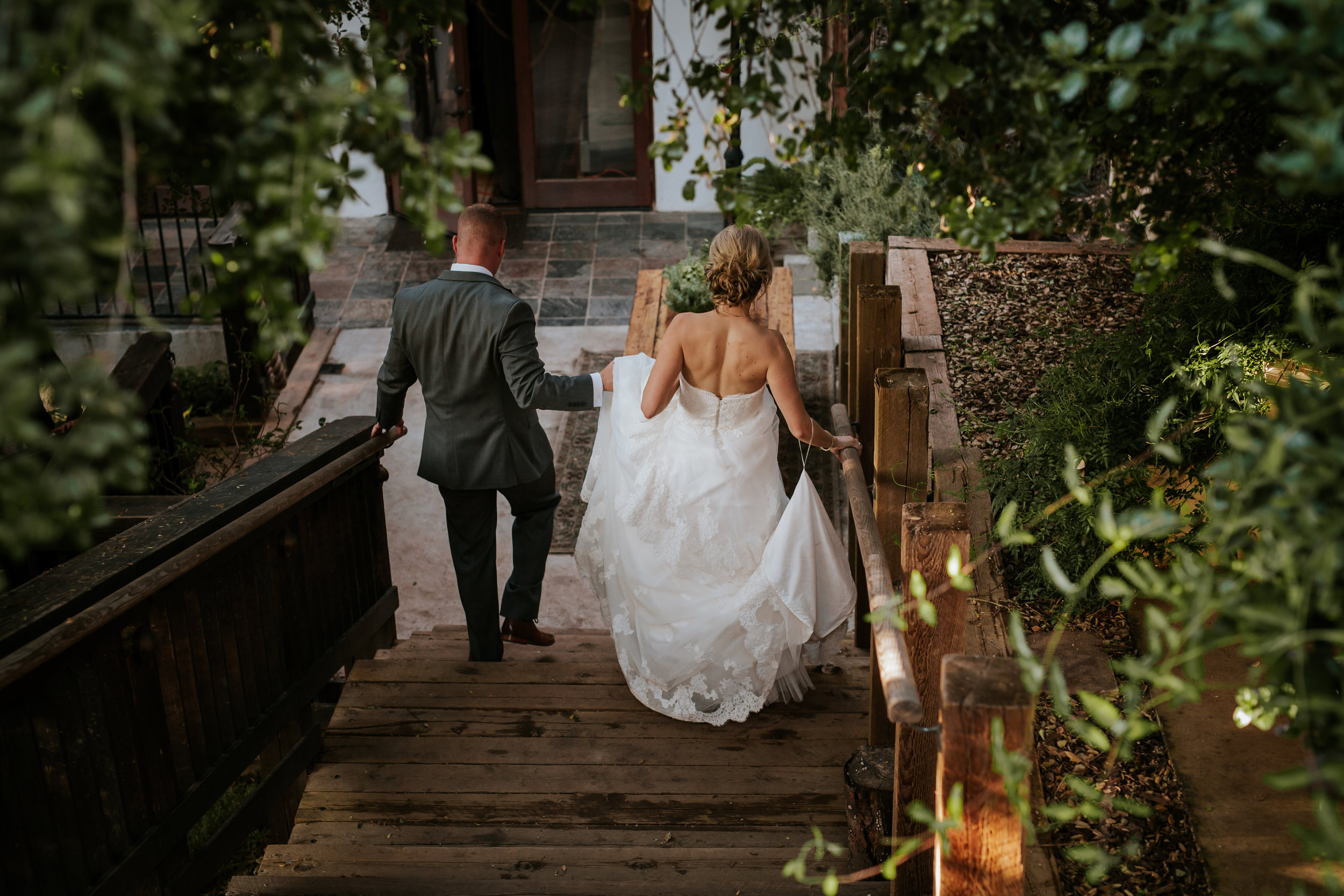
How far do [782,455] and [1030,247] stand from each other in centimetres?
178

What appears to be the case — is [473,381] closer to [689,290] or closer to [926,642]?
[926,642]

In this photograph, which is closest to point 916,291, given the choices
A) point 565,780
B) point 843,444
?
point 843,444

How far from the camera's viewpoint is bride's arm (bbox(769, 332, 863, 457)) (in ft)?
10.3

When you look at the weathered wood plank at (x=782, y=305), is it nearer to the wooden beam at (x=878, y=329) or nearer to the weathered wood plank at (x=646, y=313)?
the weathered wood plank at (x=646, y=313)

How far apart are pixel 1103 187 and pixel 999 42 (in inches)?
187

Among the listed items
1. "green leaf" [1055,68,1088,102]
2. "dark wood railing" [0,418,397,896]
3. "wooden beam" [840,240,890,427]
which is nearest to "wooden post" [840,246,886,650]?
"wooden beam" [840,240,890,427]

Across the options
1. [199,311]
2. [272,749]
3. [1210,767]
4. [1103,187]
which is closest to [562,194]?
[1103,187]

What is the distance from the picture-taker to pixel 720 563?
338 centimetres

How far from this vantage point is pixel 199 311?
1240 mm

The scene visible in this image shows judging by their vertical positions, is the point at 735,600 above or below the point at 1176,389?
below

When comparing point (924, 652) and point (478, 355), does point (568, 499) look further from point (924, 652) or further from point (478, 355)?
point (924, 652)

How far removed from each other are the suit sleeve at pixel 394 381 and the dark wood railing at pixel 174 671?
0.09 metres

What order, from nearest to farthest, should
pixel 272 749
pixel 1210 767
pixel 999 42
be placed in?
pixel 999 42
pixel 1210 767
pixel 272 749

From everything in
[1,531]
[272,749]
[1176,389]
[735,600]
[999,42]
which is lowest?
[272,749]
